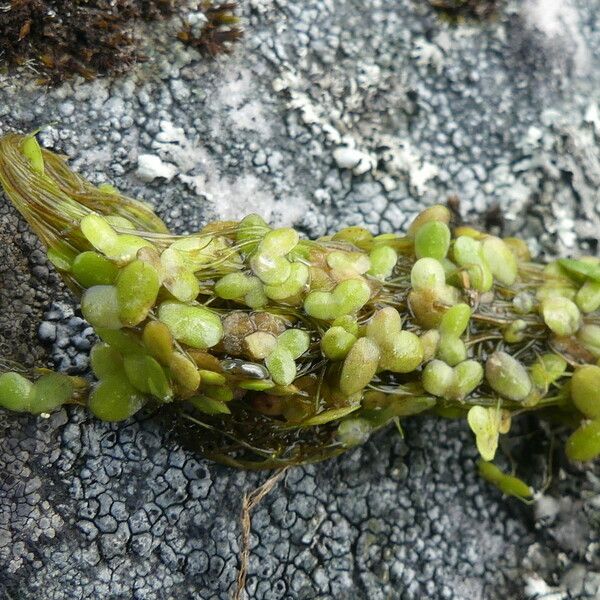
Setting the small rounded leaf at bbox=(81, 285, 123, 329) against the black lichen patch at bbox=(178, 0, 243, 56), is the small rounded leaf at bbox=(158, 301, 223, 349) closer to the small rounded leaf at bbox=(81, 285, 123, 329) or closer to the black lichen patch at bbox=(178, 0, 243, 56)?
the small rounded leaf at bbox=(81, 285, 123, 329)

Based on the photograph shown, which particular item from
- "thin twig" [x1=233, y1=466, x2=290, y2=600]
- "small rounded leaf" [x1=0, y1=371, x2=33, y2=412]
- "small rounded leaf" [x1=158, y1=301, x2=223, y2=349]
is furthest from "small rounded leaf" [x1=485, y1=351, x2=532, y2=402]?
"small rounded leaf" [x1=0, y1=371, x2=33, y2=412]

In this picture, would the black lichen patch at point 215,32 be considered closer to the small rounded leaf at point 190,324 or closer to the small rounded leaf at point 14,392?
the small rounded leaf at point 190,324

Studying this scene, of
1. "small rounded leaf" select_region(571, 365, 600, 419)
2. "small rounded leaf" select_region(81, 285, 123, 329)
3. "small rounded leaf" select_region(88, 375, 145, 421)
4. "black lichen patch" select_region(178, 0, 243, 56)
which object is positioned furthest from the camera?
"black lichen patch" select_region(178, 0, 243, 56)

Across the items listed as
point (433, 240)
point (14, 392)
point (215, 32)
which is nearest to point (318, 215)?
point (433, 240)

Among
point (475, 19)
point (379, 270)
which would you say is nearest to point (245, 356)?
point (379, 270)

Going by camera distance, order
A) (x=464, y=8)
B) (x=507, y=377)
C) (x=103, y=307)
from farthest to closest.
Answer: (x=464, y=8) → (x=507, y=377) → (x=103, y=307)

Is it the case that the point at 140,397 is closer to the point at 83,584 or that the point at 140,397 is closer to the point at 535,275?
the point at 83,584

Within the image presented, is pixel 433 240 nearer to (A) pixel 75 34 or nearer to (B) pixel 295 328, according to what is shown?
(B) pixel 295 328

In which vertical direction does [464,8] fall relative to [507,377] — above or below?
above
